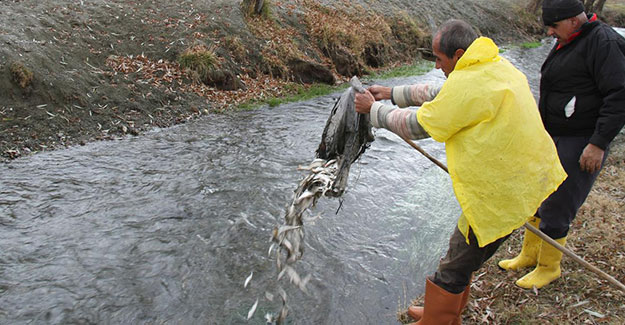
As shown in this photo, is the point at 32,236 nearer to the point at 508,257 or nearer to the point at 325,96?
the point at 508,257

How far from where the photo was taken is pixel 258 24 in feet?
40.8

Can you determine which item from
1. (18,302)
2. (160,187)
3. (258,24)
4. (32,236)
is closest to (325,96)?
(258,24)

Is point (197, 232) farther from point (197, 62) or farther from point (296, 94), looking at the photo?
point (296, 94)

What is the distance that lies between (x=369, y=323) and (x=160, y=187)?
3.63 metres

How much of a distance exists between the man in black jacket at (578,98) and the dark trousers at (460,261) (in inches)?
38.2

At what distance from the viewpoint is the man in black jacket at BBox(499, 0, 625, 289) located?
11.6 ft

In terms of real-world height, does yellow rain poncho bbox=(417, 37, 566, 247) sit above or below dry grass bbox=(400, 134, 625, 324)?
above

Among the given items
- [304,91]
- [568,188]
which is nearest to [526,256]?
[568,188]

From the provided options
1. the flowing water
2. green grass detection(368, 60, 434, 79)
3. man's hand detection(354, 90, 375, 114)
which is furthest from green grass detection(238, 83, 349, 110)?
man's hand detection(354, 90, 375, 114)

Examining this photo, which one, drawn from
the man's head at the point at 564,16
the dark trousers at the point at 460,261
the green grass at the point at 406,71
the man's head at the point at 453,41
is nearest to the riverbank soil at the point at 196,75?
the green grass at the point at 406,71

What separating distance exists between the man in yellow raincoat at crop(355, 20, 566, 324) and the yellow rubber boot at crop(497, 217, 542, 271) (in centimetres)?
152

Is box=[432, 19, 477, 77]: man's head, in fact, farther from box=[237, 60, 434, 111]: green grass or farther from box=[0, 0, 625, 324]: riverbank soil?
box=[237, 60, 434, 111]: green grass

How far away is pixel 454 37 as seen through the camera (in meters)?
3.06

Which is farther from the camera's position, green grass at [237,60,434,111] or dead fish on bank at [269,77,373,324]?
green grass at [237,60,434,111]
